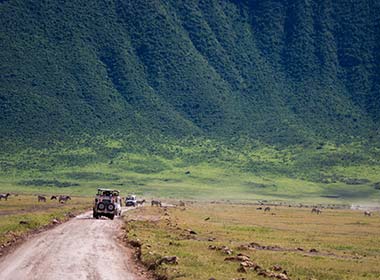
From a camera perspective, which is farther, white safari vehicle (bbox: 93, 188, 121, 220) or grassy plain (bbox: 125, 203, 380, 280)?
white safari vehicle (bbox: 93, 188, 121, 220)

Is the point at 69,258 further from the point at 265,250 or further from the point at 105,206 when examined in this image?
the point at 105,206

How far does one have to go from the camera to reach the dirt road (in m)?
29.4

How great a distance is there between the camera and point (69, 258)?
3353 centimetres

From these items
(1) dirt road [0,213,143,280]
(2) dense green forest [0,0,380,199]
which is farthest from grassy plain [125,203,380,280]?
(2) dense green forest [0,0,380,199]

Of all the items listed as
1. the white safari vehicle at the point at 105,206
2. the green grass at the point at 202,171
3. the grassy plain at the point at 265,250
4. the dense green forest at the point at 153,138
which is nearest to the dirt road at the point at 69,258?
the grassy plain at the point at 265,250

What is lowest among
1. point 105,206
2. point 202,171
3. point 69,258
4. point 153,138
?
point 69,258

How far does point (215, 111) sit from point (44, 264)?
542 feet

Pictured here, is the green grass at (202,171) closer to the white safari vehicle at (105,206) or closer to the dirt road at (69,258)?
the white safari vehicle at (105,206)

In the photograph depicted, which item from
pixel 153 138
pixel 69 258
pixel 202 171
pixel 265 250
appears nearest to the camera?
pixel 69 258

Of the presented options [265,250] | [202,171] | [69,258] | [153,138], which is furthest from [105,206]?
[153,138]

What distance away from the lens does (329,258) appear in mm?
41219

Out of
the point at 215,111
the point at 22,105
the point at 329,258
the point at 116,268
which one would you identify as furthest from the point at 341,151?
the point at 116,268

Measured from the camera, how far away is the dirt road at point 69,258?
96.3ft

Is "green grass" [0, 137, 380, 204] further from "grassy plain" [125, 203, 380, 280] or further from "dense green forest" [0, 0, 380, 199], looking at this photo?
"grassy plain" [125, 203, 380, 280]
